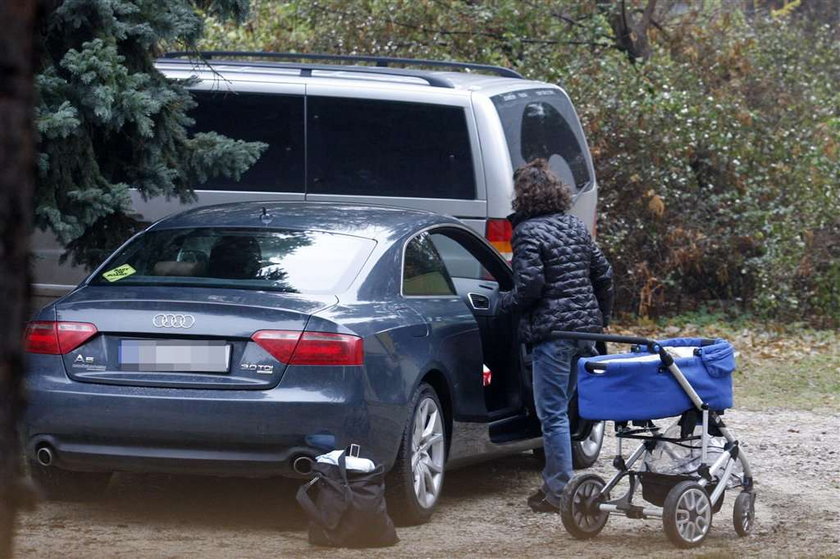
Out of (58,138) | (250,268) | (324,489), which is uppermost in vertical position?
(58,138)

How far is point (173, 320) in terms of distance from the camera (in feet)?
18.2

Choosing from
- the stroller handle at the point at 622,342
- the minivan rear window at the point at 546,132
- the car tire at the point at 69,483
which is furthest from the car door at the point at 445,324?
the minivan rear window at the point at 546,132

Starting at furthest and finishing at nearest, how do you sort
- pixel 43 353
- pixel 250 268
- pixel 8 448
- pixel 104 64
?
1. pixel 104 64
2. pixel 250 268
3. pixel 43 353
4. pixel 8 448

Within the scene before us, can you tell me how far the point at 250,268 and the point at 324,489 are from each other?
118 cm

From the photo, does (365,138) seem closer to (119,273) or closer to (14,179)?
(119,273)

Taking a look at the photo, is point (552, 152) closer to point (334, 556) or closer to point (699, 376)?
point (699, 376)

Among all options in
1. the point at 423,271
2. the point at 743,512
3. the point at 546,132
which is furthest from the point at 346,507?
the point at 546,132

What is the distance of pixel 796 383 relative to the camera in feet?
36.9

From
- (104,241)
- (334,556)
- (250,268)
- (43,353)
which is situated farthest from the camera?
(104,241)

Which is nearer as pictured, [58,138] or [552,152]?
[58,138]

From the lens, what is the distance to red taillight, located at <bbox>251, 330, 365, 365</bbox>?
5.50 meters

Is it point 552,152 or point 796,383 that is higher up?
point 552,152

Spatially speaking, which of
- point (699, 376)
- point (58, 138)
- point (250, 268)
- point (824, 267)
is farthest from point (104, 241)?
point (824, 267)

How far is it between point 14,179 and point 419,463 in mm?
4357
